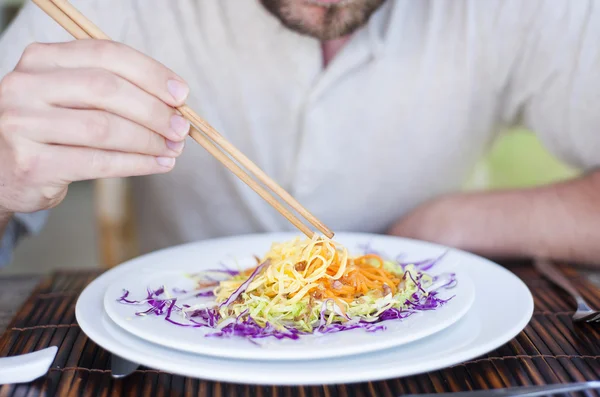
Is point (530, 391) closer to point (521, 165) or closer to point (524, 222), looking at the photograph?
point (524, 222)

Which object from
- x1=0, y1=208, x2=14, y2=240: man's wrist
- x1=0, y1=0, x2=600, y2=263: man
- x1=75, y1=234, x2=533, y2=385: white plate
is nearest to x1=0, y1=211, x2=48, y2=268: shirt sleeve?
x1=0, y1=0, x2=600, y2=263: man

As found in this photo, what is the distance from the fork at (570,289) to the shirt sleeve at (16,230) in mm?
1012

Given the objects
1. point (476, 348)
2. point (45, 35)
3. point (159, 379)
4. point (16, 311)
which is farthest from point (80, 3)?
point (476, 348)

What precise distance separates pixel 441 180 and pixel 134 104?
1039 millimetres

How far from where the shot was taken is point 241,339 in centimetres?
63

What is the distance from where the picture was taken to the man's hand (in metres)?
0.71

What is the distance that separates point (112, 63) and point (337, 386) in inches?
17.5

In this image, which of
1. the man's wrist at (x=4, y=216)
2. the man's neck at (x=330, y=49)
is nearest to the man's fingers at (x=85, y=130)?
the man's wrist at (x=4, y=216)

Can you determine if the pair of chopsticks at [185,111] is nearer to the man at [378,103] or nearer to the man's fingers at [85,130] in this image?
the man's fingers at [85,130]

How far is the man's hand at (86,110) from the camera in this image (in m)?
0.71

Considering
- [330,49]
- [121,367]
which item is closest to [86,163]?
[121,367]

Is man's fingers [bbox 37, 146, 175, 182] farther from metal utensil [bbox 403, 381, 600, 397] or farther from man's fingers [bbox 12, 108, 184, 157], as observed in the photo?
metal utensil [bbox 403, 381, 600, 397]

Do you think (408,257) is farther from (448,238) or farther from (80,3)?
(80,3)

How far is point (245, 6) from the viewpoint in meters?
1.40
